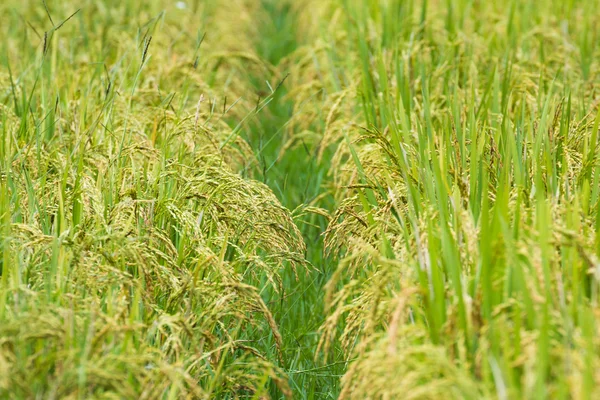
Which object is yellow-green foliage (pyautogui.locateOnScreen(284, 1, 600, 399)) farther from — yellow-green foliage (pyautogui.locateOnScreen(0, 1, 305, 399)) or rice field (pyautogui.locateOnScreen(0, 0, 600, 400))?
yellow-green foliage (pyautogui.locateOnScreen(0, 1, 305, 399))

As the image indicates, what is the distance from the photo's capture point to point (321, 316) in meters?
3.01

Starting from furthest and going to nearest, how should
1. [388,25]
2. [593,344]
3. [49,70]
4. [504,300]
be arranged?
[388,25]
[49,70]
[504,300]
[593,344]

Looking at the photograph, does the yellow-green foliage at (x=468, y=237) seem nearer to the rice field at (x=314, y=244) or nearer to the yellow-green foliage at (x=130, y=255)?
the rice field at (x=314, y=244)

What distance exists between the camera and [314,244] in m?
3.52

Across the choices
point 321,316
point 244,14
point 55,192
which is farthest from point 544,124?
point 244,14

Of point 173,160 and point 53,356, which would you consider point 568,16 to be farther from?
point 53,356

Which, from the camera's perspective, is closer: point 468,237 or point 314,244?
point 468,237

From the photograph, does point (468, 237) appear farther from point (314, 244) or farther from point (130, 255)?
point (314, 244)

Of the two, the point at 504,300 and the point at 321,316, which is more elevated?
the point at 504,300

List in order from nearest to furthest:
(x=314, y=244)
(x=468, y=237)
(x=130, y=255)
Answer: (x=468, y=237) < (x=130, y=255) < (x=314, y=244)

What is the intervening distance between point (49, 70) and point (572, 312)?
293 centimetres

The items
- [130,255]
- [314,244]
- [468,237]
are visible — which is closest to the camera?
[468,237]

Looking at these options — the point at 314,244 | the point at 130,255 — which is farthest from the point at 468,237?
the point at 314,244

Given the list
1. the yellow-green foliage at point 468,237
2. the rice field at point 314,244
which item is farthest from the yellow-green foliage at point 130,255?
the yellow-green foliage at point 468,237
